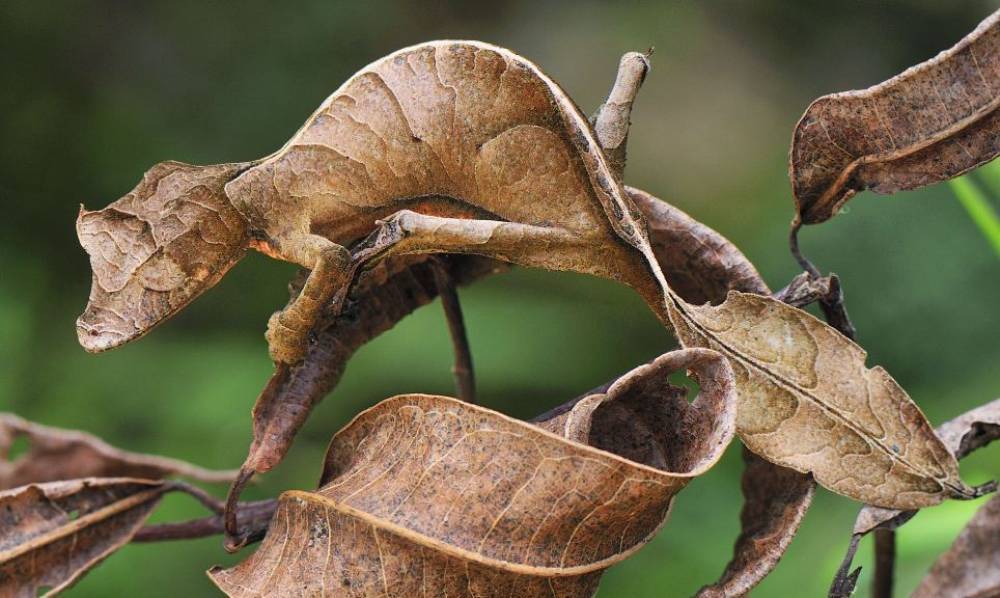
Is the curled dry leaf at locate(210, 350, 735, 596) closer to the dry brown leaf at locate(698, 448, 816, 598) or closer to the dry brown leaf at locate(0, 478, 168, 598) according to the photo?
the dry brown leaf at locate(698, 448, 816, 598)

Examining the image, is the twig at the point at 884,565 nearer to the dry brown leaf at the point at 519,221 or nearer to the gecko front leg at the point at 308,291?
the dry brown leaf at the point at 519,221

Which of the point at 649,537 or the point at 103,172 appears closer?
the point at 649,537

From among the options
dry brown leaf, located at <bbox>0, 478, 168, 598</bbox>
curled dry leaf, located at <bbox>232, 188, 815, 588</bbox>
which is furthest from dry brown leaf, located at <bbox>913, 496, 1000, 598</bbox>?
dry brown leaf, located at <bbox>0, 478, 168, 598</bbox>

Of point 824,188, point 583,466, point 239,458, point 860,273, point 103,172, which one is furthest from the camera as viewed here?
point 103,172

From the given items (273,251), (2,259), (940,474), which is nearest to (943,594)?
(940,474)

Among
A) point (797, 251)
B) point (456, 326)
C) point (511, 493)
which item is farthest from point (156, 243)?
point (797, 251)

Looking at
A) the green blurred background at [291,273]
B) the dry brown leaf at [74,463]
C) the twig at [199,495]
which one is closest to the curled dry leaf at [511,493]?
the twig at [199,495]

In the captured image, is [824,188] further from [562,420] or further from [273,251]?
[273,251]
